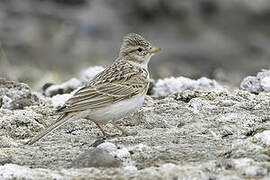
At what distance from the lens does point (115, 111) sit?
756 cm

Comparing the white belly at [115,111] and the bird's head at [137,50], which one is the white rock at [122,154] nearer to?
the white belly at [115,111]

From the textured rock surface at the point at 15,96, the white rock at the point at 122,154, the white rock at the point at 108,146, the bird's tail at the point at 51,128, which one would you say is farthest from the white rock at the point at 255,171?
the textured rock surface at the point at 15,96

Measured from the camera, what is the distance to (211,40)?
59.1 ft

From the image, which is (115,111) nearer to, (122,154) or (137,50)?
(122,154)

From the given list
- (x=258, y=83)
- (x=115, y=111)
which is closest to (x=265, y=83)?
(x=258, y=83)

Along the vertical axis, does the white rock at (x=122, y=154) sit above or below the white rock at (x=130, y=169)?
above

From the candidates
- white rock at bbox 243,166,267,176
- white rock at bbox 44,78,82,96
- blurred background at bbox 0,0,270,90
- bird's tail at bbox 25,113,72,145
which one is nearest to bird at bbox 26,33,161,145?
bird's tail at bbox 25,113,72,145

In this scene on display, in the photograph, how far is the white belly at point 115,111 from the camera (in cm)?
745

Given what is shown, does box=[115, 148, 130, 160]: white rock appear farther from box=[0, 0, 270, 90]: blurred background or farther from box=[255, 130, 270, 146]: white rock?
box=[0, 0, 270, 90]: blurred background

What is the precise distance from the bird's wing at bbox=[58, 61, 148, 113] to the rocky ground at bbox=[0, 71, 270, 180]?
0.33 meters

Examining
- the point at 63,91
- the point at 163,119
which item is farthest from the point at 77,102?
the point at 63,91

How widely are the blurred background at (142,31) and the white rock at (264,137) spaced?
10162mm

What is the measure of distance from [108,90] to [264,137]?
2.21m

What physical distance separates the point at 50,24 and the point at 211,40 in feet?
13.9
